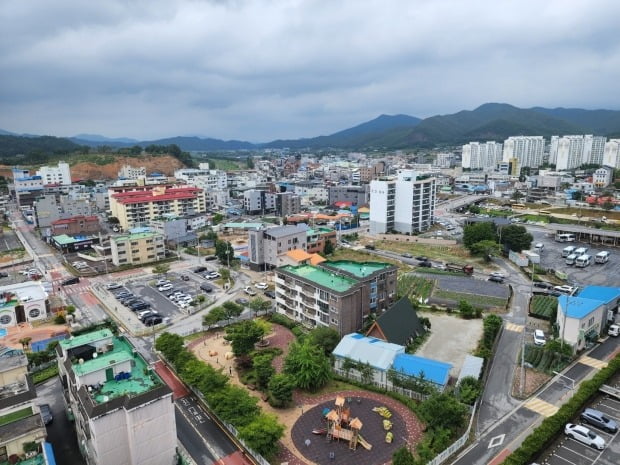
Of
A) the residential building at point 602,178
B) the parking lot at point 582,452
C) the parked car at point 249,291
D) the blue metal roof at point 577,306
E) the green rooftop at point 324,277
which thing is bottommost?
the parked car at point 249,291

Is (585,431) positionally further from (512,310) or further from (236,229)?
(236,229)

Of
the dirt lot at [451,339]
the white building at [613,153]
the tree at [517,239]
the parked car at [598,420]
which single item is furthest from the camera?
the white building at [613,153]

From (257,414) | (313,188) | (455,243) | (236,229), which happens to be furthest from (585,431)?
(313,188)

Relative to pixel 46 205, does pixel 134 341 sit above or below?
below

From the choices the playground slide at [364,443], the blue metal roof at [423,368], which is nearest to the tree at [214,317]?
the blue metal roof at [423,368]

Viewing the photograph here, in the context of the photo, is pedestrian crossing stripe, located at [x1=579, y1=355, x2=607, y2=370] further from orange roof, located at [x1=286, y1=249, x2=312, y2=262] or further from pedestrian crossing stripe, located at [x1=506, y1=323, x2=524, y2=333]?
orange roof, located at [x1=286, y1=249, x2=312, y2=262]

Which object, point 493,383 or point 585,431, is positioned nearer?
point 585,431

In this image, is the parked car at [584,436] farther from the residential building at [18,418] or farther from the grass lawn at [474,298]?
the residential building at [18,418]

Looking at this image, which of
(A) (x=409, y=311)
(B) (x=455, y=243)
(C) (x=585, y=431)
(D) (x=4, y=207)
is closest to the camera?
(C) (x=585, y=431)
